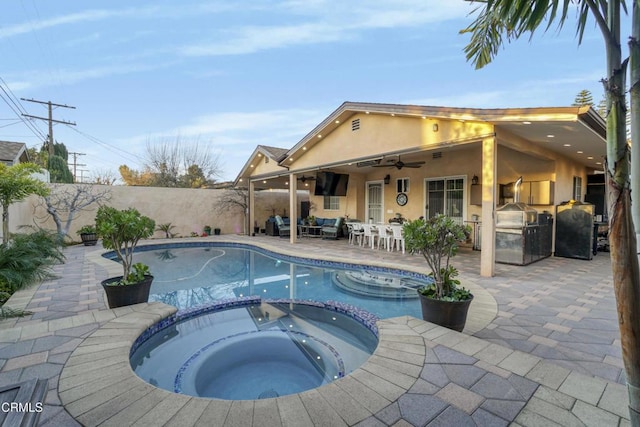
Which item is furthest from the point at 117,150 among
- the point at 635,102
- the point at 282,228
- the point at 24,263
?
the point at 635,102

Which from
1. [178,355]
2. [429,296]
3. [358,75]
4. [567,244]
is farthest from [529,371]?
[358,75]

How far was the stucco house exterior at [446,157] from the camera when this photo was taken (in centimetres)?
598

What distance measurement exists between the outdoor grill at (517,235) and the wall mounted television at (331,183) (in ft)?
20.9

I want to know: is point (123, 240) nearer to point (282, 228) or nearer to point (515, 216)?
point (515, 216)

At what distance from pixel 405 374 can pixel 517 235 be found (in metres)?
6.28

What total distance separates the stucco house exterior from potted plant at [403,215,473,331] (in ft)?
10.4

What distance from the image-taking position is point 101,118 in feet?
65.9

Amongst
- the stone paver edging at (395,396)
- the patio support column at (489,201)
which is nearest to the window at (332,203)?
the patio support column at (489,201)

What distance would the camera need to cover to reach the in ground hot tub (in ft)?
10.0

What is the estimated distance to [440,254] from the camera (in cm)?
350

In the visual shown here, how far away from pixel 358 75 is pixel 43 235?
13.0 m

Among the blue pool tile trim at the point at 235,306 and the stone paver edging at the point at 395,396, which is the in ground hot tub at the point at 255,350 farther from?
the stone paver edging at the point at 395,396

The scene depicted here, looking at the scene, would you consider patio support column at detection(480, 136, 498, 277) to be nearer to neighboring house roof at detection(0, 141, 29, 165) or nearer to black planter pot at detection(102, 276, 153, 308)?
black planter pot at detection(102, 276, 153, 308)

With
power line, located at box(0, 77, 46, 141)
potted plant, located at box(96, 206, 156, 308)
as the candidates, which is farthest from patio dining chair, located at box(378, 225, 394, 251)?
power line, located at box(0, 77, 46, 141)
